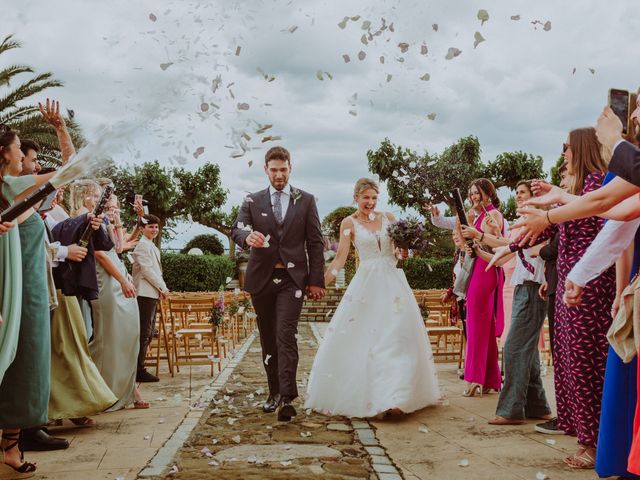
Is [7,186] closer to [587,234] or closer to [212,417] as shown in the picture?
[212,417]

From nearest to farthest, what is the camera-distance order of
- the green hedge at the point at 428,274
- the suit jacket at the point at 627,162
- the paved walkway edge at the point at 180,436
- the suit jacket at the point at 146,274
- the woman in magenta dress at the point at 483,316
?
the suit jacket at the point at 627,162 → the paved walkway edge at the point at 180,436 → the woman in magenta dress at the point at 483,316 → the suit jacket at the point at 146,274 → the green hedge at the point at 428,274

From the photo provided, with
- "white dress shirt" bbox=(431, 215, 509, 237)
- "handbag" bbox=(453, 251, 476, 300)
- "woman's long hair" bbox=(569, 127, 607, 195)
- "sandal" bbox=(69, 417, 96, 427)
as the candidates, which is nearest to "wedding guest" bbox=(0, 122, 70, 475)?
"sandal" bbox=(69, 417, 96, 427)

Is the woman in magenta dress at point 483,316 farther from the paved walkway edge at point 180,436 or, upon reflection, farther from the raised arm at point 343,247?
the paved walkway edge at point 180,436

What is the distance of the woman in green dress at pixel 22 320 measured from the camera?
12.7 feet

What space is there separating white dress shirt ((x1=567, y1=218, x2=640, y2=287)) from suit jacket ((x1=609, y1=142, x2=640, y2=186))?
662mm

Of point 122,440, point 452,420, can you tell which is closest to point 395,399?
point 452,420

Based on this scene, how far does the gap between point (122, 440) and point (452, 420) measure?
8.88ft

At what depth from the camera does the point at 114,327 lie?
6.01 metres

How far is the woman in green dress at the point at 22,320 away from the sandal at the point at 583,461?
128 inches

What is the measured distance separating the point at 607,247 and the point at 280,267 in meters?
3.14

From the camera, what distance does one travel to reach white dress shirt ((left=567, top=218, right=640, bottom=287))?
336 centimetres

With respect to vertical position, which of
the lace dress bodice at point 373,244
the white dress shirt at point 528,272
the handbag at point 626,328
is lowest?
the handbag at point 626,328

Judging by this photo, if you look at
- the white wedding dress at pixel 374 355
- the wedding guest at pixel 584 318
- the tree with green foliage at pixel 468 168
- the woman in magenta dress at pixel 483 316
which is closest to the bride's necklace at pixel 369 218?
the white wedding dress at pixel 374 355

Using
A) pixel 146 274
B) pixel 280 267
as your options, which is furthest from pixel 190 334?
pixel 280 267
